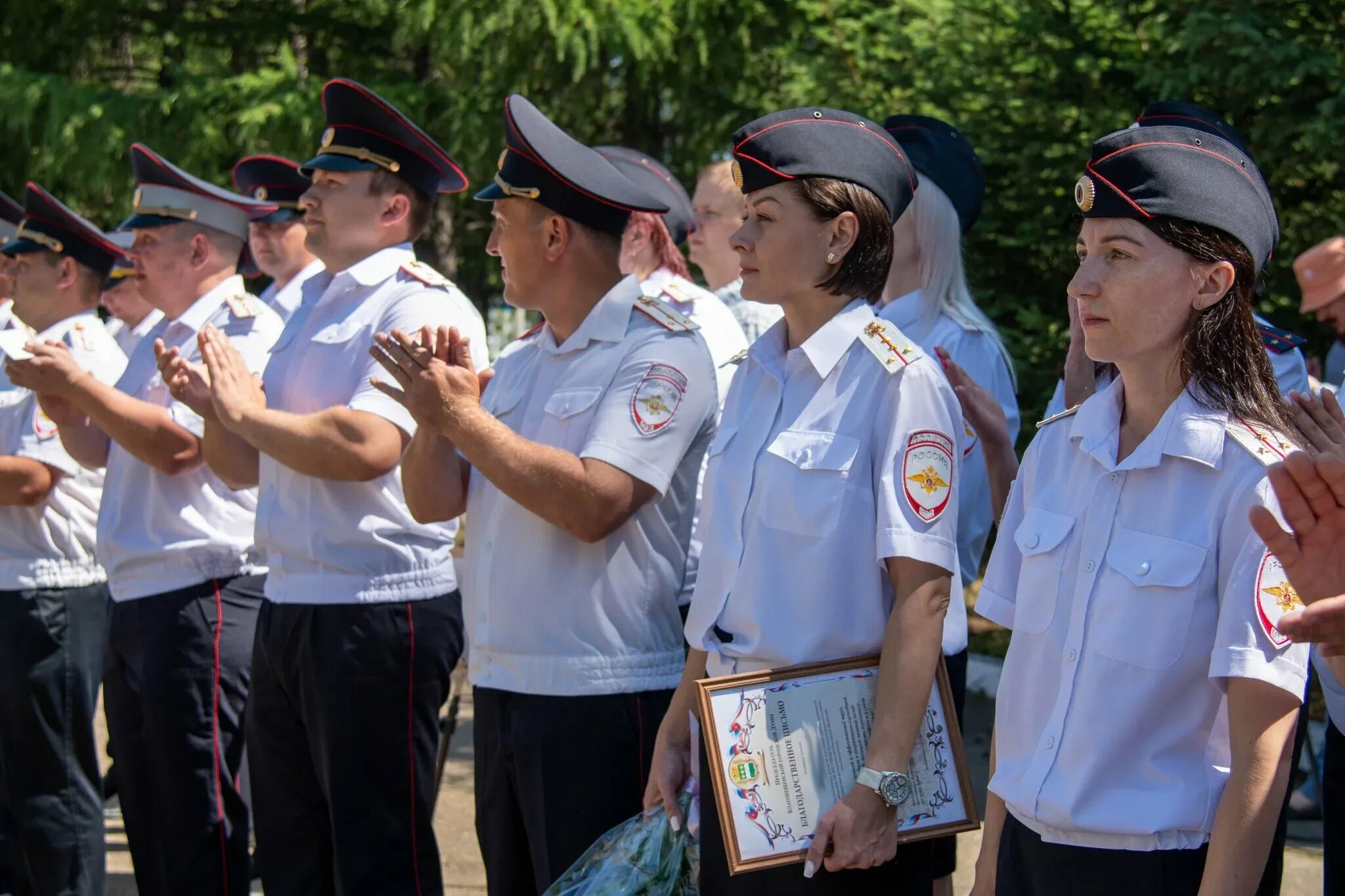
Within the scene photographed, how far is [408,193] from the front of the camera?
3918 millimetres

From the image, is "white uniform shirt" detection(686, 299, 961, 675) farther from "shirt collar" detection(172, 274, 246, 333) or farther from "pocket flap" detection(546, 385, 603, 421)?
"shirt collar" detection(172, 274, 246, 333)

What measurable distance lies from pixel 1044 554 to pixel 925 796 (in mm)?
564

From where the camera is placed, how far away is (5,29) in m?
11.7

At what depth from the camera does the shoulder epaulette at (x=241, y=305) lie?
435cm

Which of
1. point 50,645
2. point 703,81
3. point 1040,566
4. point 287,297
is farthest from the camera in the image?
point 703,81

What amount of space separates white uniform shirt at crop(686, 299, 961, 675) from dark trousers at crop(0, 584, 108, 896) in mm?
2704

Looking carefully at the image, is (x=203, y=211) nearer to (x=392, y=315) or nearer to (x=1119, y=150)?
(x=392, y=315)

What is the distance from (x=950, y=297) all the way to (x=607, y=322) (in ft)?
3.27

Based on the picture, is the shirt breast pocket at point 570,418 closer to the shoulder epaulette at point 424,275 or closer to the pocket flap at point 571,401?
the pocket flap at point 571,401

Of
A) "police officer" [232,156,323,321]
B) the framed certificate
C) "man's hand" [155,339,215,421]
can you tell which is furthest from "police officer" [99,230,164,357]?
the framed certificate

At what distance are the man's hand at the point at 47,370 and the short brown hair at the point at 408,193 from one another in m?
1.02

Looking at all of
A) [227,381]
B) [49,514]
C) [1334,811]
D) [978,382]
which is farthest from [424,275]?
[1334,811]

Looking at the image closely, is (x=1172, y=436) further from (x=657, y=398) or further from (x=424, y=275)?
(x=424, y=275)

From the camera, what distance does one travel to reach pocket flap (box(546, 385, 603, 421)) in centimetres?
313
